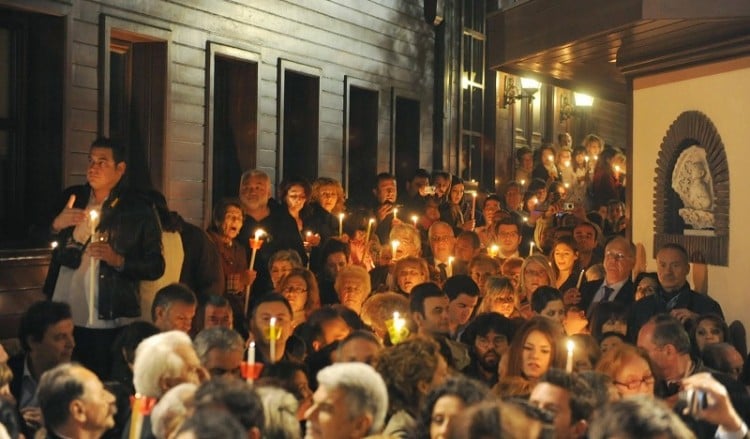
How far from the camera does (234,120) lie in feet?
55.7

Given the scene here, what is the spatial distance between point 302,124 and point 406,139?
13.4 ft

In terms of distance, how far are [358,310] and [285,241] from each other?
55.1 inches

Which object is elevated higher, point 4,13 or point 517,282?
point 4,13

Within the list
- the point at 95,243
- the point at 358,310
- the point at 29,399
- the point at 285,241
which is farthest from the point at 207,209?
the point at 29,399

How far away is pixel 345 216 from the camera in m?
15.1

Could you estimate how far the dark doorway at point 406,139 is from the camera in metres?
22.5

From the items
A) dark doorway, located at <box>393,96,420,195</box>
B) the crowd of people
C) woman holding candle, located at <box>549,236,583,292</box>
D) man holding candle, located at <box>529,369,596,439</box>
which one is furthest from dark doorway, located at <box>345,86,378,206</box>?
man holding candle, located at <box>529,369,596,439</box>

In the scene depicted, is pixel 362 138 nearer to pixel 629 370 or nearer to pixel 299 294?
pixel 299 294

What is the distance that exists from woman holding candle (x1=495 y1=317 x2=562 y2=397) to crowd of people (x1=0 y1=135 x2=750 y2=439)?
0.01 meters

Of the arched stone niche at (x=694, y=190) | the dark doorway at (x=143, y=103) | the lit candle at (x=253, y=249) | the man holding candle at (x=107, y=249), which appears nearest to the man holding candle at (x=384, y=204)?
the dark doorway at (x=143, y=103)

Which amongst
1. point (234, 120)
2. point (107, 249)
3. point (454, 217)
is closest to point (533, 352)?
point (107, 249)

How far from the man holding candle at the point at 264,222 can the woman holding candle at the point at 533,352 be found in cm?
400

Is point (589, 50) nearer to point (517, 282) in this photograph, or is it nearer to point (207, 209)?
point (517, 282)

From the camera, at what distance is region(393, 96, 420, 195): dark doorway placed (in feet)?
74.0
